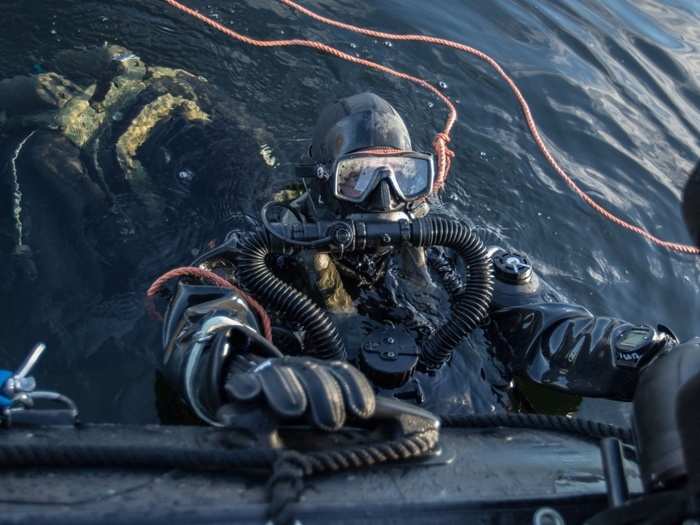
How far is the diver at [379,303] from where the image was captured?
246cm

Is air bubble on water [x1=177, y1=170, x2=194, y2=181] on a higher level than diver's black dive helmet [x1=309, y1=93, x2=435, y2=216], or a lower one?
lower

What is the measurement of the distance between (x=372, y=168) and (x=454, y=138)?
96.3 inches

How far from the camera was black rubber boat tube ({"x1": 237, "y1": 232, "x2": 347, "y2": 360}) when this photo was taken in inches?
97.0

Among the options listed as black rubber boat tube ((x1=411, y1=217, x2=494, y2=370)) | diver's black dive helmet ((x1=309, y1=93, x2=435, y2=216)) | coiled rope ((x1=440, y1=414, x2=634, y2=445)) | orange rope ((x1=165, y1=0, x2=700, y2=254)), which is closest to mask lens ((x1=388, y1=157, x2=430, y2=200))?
diver's black dive helmet ((x1=309, y1=93, x2=435, y2=216))

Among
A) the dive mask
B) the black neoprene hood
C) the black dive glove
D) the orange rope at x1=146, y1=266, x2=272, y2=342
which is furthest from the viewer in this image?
the black neoprene hood

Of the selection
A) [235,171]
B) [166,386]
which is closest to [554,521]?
[166,386]

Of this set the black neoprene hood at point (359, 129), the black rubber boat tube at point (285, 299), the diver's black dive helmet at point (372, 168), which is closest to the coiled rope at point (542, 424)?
the black rubber boat tube at point (285, 299)

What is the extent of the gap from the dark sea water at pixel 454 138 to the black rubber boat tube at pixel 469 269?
118 centimetres

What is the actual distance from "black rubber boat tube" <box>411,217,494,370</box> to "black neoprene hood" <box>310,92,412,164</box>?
0.64m

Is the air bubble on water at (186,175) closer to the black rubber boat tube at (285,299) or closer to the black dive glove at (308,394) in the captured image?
the black rubber boat tube at (285,299)

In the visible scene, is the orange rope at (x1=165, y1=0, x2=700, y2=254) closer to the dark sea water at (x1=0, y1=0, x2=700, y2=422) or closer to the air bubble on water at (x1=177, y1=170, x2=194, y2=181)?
the dark sea water at (x1=0, y1=0, x2=700, y2=422)

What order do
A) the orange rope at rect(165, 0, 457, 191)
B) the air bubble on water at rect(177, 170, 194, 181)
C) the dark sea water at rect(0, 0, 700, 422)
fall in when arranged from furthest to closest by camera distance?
the orange rope at rect(165, 0, 457, 191)
the air bubble on water at rect(177, 170, 194, 181)
the dark sea water at rect(0, 0, 700, 422)

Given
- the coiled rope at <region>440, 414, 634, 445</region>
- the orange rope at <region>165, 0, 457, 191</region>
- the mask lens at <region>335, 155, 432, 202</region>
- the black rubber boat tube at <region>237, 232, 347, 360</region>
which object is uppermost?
the coiled rope at <region>440, 414, 634, 445</region>

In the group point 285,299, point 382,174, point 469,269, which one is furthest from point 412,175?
point 285,299
